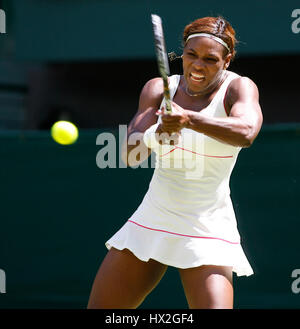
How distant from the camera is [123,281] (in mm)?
3021

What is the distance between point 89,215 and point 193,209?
2.21 m

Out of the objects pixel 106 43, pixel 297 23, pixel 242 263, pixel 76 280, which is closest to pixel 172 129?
pixel 242 263

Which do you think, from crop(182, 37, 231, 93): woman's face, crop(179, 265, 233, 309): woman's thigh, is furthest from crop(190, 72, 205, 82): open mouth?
crop(179, 265, 233, 309): woman's thigh

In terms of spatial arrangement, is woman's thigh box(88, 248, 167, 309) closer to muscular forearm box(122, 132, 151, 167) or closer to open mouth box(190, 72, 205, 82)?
muscular forearm box(122, 132, 151, 167)

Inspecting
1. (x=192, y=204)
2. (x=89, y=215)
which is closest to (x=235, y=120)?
(x=192, y=204)

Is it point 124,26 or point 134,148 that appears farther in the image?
point 124,26

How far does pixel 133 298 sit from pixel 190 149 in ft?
2.45

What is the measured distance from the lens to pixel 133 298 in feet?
10.0

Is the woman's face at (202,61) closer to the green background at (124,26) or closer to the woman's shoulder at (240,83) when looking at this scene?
the woman's shoulder at (240,83)

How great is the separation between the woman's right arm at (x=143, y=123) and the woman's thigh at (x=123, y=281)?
454 millimetres

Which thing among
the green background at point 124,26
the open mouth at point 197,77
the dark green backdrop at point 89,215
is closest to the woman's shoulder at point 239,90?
the open mouth at point 197,77

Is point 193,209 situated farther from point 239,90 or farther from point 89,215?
point 89,215

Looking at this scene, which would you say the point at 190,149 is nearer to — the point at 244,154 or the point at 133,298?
the point at 133,298

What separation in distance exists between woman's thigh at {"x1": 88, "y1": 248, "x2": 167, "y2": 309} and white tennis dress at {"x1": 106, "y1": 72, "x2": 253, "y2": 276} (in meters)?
0.06
